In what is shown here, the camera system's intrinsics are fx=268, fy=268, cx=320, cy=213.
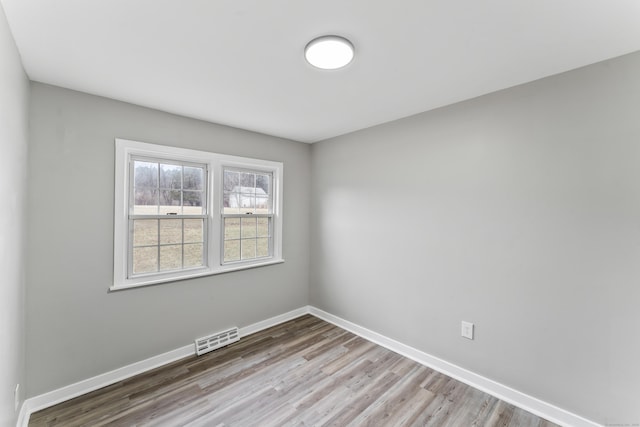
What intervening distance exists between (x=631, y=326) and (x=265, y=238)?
328 cm

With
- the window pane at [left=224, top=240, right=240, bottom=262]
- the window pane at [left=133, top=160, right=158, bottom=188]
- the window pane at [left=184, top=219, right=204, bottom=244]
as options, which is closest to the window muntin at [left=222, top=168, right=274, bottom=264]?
the window pane at [left=224, top=240, right=240, bottom=262]

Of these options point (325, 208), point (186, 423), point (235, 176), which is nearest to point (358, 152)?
point (325, 208)

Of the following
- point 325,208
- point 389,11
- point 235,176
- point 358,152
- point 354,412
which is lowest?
point 354,412

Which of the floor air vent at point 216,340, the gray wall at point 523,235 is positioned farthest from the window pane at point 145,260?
the gray wall at point 523,235

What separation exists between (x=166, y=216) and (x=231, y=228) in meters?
0.72

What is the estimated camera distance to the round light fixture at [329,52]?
1532mm

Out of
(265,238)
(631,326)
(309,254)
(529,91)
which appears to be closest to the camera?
(631,326)

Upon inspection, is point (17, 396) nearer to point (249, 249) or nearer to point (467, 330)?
point (249, 249)

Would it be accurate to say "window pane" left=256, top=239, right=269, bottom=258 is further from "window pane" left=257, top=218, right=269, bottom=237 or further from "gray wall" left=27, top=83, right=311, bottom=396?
"gray wall" left=27, top=83, right=311, bottom=396

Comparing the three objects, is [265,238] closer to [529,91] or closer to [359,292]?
[359,292]

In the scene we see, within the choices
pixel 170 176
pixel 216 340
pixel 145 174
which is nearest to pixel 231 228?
pixel 170 176

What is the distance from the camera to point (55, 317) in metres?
2.08

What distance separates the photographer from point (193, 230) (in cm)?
288

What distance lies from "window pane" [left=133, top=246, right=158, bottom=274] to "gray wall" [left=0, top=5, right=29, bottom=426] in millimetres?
736
